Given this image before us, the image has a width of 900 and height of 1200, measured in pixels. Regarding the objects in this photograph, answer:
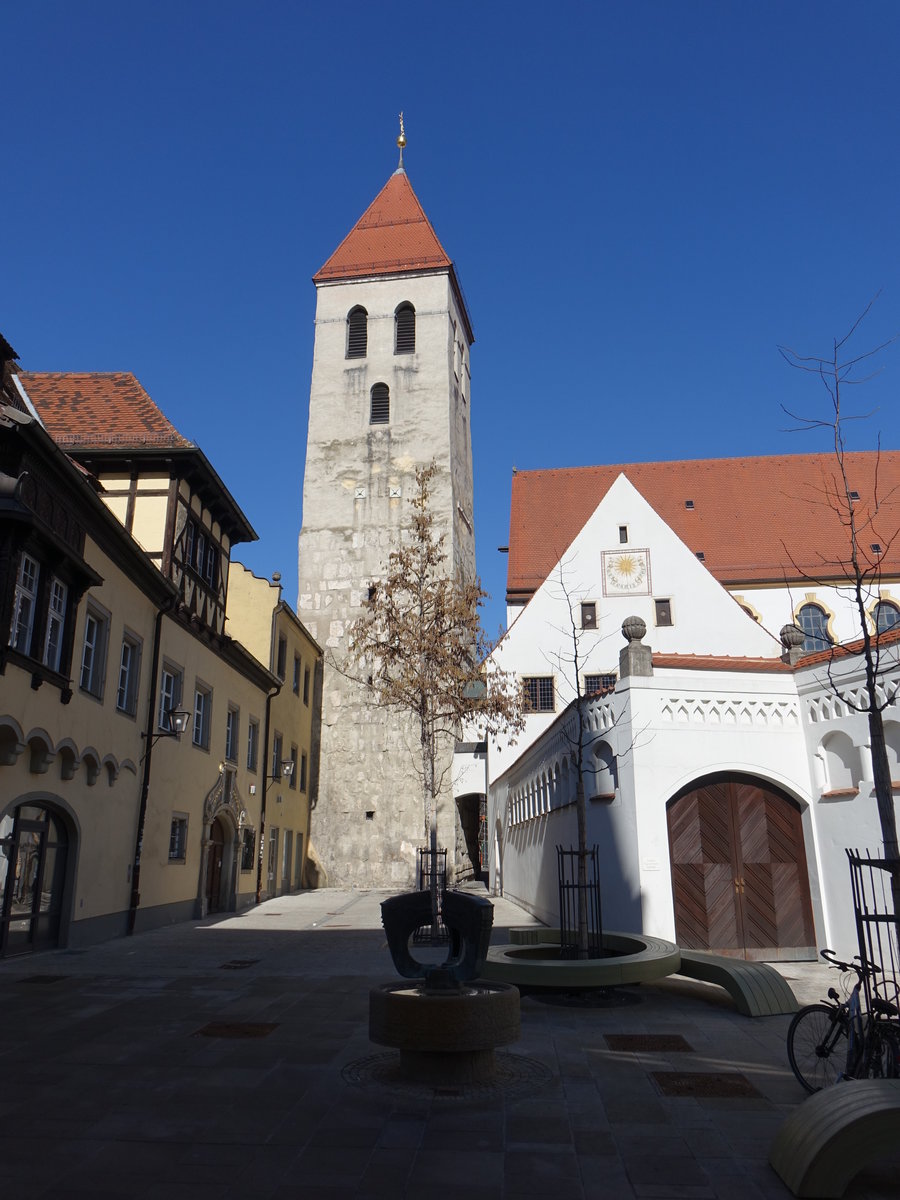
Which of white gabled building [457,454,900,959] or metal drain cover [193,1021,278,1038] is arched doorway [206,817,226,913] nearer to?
white gabled building [457,454,900,959]

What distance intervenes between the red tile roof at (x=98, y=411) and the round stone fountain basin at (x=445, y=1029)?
50.9 feet

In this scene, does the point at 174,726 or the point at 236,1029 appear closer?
the point at 236,1029

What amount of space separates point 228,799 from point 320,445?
19.2 meters

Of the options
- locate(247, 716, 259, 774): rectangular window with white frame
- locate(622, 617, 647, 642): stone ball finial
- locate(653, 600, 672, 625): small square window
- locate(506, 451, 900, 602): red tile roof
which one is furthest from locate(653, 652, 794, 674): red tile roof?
locate(506, 451, 900, 602): red tile roof

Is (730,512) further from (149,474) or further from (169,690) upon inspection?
(169,690)

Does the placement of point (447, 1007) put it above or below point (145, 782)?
below

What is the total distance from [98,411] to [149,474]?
9.23ft

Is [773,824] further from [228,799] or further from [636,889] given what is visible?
[228,799]

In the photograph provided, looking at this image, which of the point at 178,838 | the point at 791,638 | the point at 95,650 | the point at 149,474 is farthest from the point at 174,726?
the point at 791,638

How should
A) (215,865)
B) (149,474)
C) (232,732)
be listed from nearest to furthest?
(149,474)
(215,865)
(232,732)

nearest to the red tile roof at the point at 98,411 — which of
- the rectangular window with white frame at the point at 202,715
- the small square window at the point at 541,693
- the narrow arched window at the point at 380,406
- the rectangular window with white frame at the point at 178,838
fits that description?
the rectangular window with white frame at the point at 202,715

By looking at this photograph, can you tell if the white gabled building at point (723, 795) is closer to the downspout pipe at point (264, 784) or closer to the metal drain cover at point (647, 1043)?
the metal drain cover at point (647, 1043)

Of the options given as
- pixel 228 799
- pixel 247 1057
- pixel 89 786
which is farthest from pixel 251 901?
pixel 247 1057

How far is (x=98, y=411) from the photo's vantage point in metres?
21.4
